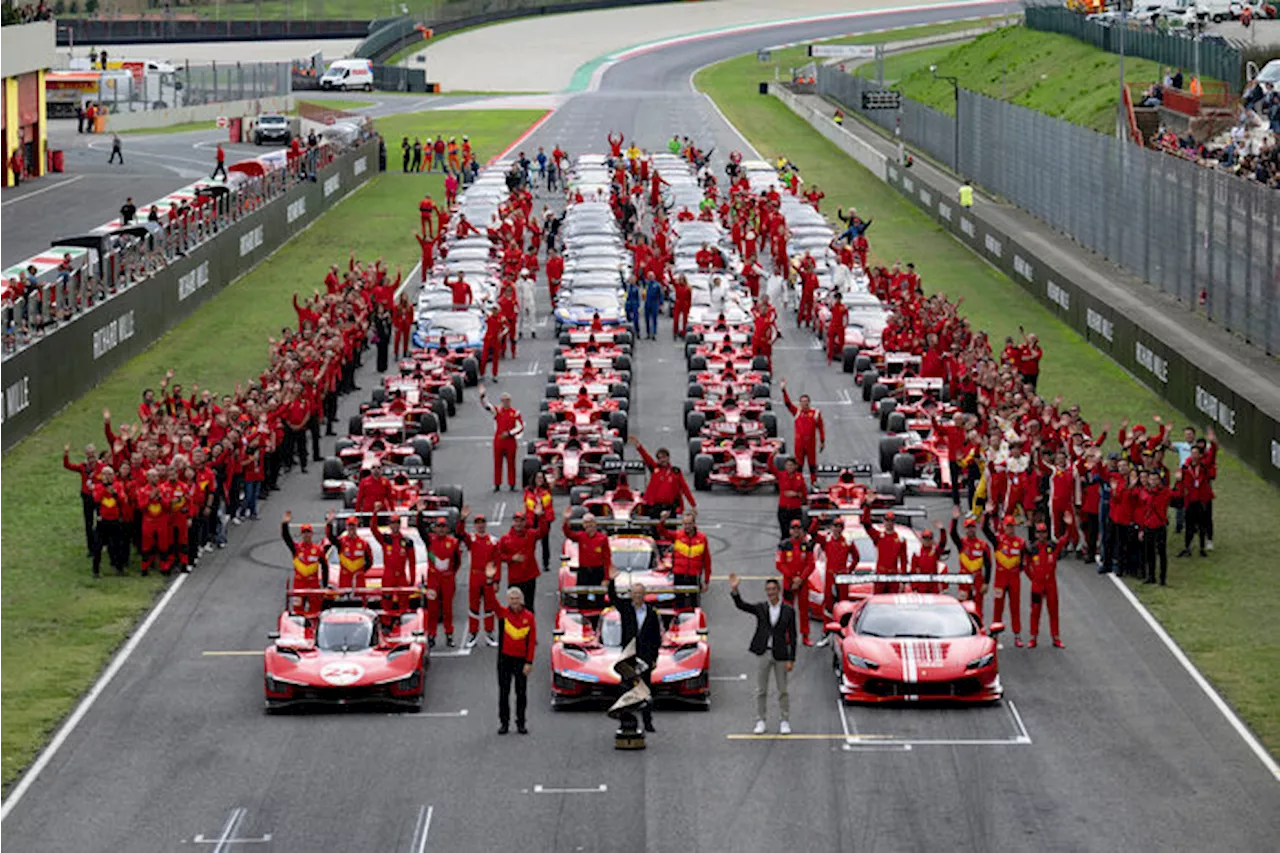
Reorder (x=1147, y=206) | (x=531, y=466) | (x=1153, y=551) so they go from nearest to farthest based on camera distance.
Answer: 1. (x=1153, y=551)
2. (x=531, y=466)
3. (x=1147, y=206)

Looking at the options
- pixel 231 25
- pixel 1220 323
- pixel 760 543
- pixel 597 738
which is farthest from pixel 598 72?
pixel 597 738

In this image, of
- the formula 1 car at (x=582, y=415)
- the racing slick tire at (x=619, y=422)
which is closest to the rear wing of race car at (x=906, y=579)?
the formula 1 car at (x=582, y=415)

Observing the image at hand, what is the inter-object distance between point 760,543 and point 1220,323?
17.6 m

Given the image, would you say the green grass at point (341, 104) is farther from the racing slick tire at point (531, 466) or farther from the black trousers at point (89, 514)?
the black trousers at point (89, 514)

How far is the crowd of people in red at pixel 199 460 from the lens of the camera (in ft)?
102


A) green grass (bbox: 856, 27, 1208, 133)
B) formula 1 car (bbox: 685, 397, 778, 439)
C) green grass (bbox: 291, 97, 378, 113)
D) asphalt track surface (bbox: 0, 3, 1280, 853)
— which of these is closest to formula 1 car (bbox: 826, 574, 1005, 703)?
asphalt track surface (bbox: 0, 3, 1280, 853)

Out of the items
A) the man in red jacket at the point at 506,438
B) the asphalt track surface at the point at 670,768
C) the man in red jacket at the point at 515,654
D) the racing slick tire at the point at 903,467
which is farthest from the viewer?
the racing slick tire at the point at 903,467

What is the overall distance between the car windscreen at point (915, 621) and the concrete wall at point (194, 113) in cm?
8980

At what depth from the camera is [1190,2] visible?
9762cm

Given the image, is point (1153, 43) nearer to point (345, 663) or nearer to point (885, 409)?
point (885, 409)

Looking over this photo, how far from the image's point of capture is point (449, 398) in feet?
140

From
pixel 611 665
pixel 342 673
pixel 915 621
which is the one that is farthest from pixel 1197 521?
pixel 342 673

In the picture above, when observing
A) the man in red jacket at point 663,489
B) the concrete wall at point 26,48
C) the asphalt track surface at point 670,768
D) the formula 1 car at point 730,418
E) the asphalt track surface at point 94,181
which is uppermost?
the concrete wall at point 26,48

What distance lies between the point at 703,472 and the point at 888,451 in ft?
9.54
